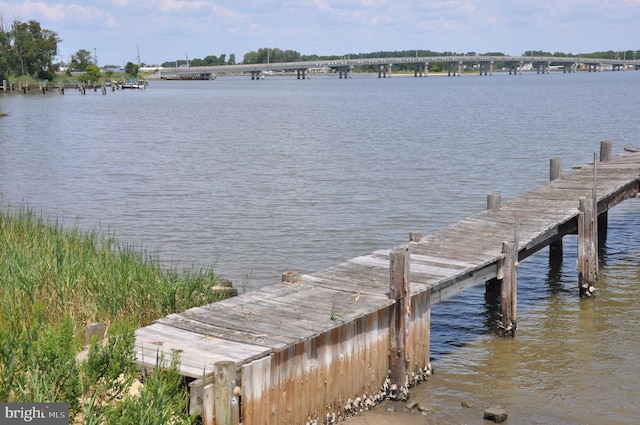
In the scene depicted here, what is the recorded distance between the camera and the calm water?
1380 centimetres

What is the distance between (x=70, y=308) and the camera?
1166cm

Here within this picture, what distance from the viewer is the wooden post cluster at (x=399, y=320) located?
11938 mm

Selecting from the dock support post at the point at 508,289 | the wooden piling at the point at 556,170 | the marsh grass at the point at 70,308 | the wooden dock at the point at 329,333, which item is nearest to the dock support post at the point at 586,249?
the wooden dock at the point at 329,333

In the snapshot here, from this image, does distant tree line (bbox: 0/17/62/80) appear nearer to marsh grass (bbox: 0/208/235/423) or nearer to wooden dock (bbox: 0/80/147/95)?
wooden dock (bbox: 0/80/147/95)

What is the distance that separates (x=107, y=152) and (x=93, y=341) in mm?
36933

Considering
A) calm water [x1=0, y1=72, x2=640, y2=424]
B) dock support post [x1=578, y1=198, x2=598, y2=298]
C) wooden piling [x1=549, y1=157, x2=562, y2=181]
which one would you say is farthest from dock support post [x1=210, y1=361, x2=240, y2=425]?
wooden piling [x1=549, y1=157, x2=562, y2=181]

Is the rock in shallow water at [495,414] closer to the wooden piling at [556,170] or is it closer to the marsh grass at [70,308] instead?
the marsh grass at [70,308]

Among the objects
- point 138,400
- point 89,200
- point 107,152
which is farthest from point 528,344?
point 107,152

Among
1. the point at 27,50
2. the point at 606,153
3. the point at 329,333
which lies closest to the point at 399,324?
the point at 329,333

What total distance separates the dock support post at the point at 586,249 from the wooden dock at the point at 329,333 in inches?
47.7

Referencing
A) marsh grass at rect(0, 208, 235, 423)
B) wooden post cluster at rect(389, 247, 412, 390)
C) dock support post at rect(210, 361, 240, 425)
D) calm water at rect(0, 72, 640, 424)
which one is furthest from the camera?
calm water at rect(0, 72, 640, 424)

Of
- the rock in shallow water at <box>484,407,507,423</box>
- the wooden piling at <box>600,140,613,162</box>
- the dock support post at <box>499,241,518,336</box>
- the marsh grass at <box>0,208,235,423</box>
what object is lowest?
the rock in shallow water at <box>484,407,507,423</box>

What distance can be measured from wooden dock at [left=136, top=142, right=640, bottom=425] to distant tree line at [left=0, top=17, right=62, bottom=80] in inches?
4821

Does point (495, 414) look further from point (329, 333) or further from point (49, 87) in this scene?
point (49, 87)
